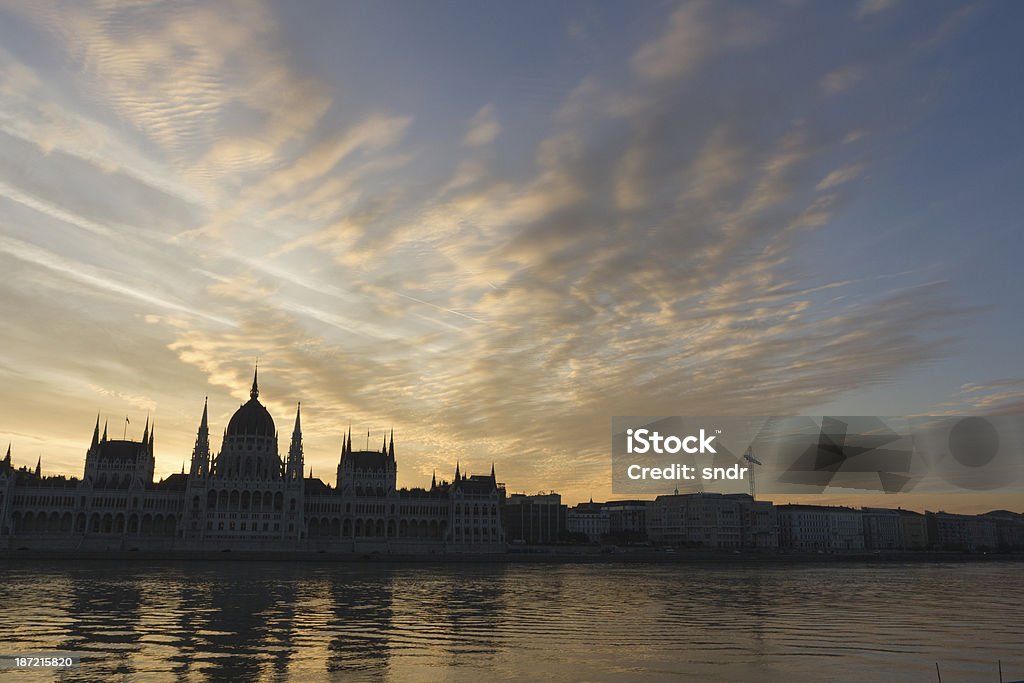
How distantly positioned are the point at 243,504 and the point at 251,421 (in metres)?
19.1

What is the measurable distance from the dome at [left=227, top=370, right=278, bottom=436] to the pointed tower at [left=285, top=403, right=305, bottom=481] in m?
4.69

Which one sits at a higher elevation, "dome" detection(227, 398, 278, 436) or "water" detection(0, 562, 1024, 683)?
"dome" detection(227, 398, 278, 436)

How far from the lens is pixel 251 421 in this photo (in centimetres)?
17700

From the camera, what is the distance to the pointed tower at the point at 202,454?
557 ft

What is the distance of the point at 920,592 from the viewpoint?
8612 centimetres

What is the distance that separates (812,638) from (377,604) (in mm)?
31308

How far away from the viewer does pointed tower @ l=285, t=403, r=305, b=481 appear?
572 ft

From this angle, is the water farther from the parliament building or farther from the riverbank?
the parliament building

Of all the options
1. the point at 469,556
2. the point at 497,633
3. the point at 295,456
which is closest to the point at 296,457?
the point at 295,456

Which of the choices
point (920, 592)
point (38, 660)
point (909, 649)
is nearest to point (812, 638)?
point (909, 649)

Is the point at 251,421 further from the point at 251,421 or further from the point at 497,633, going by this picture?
the point at 497,633

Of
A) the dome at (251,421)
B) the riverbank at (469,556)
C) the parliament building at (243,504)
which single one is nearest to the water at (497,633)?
the riverbank at (469,556)

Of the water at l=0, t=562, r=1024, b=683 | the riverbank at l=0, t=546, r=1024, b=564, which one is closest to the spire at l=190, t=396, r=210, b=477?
the riverbank at l=0, t=546, r=1024, b=564

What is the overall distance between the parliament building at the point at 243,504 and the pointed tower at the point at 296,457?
22 cm
